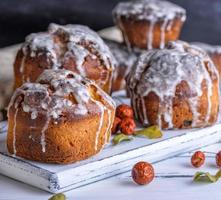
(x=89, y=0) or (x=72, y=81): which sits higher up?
(x=72, y=81)

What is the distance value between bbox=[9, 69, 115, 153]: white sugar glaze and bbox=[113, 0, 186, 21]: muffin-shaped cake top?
2.55 feet

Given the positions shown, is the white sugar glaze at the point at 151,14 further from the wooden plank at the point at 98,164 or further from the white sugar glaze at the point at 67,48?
the wooden plank at the point at 98,164

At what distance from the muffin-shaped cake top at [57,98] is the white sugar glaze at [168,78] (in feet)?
0.72

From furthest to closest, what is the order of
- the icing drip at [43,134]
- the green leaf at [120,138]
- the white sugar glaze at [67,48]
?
the white sugar glaze at [67,48], the green leaf at [120,138], the icing drip at [43,134]

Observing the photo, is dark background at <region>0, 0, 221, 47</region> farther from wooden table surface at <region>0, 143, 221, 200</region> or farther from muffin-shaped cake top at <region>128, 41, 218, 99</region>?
wooden table surface at <region>0, 143, 221, 200</region>

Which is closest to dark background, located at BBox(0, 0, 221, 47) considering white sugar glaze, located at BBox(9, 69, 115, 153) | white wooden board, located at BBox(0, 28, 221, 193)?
white wooden board, located at BBox(0, 28, 221, 193)

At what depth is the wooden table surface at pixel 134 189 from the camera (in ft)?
6.86

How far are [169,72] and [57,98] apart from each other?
39cm

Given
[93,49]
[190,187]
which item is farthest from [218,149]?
[93,49]

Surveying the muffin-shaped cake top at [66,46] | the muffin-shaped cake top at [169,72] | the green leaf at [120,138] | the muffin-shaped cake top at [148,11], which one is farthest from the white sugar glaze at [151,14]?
the green leaf at [120,138]

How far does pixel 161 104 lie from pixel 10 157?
0.47 m

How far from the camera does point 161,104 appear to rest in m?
2.39

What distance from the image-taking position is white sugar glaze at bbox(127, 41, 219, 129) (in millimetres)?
2377

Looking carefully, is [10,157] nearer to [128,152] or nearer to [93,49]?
[128,152]
